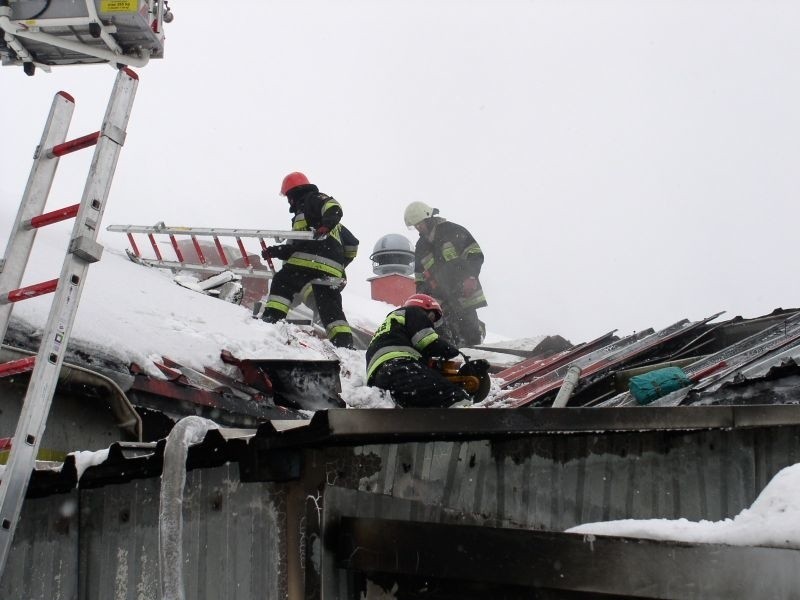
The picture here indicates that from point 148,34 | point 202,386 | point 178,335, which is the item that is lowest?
point 202,386

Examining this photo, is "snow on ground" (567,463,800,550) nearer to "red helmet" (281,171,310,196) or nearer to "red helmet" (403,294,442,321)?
"red helmet" (403,294,442,321)

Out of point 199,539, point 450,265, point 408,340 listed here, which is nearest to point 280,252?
point 408,340

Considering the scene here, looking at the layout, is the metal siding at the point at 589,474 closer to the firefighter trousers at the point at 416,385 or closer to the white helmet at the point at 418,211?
the firefighter trousers at the point at 416,385

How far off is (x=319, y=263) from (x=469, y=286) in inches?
127

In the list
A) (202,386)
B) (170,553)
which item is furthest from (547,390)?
(170,553)

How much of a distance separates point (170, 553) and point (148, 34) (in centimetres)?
229

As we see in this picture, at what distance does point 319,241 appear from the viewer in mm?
8055

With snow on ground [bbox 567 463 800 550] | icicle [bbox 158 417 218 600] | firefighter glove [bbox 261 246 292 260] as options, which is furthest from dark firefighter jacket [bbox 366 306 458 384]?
snow on ground [bbox 567 463 800 550]

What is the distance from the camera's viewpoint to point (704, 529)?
2.11 meters

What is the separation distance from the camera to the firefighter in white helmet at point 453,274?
1084 centimetres

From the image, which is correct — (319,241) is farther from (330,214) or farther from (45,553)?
(45,553)

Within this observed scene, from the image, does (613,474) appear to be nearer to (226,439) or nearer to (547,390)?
(226,439)

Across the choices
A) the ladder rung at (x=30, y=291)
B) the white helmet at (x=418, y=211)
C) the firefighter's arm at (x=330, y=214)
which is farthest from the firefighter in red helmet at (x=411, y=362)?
the white helmet at (x=418, y=211)

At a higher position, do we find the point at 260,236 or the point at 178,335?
the point at 260,236
